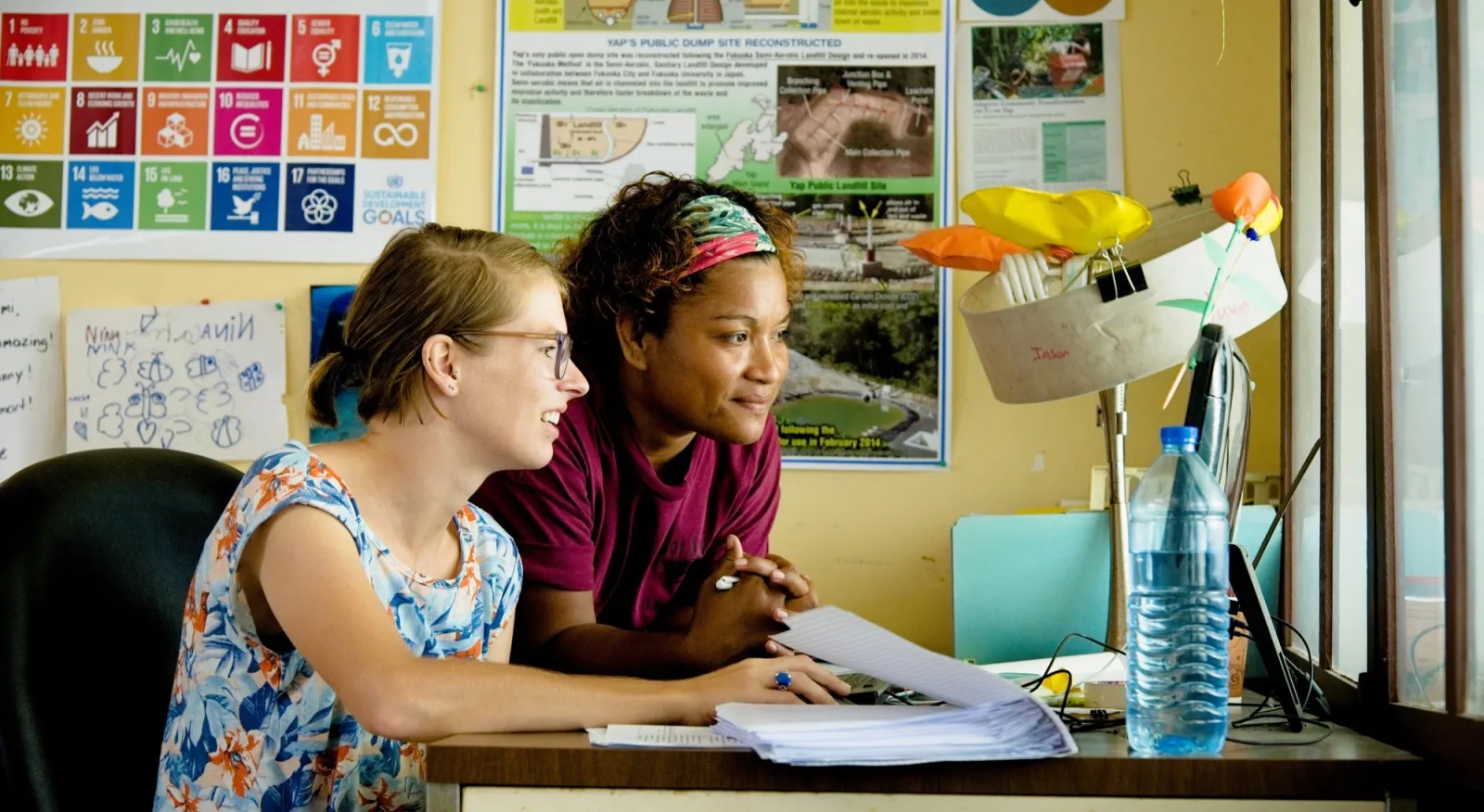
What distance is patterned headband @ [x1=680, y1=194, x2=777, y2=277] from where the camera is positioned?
148 cm

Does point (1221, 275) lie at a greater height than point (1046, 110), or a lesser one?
lesser

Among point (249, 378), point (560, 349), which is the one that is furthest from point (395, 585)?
point (249, 378)

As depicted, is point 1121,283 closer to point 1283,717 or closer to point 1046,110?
point 1283,717

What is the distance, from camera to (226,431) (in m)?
2.16

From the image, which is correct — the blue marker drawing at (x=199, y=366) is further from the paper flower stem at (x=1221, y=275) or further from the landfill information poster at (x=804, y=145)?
Answer: the paper flower stem at (x=1221, y=275)

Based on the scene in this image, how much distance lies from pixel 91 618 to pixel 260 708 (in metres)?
0.18

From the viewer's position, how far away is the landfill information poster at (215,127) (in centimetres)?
219

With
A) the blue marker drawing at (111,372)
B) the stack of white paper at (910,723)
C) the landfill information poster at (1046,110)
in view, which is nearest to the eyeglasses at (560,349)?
the stack of white paper at (910,723)

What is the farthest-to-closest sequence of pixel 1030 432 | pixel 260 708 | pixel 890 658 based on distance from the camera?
pixel 1030 432 < pixel 260 708 < pixel 890 658

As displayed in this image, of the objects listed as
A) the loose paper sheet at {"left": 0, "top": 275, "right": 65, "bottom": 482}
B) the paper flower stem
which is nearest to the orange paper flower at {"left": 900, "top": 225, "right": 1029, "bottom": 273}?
the paper flower stem

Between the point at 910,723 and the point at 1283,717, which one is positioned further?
the point at 1283,717

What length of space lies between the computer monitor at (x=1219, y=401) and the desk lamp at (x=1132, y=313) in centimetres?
5

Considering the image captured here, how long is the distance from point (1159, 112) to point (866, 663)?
1383 mm

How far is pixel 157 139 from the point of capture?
224cm
